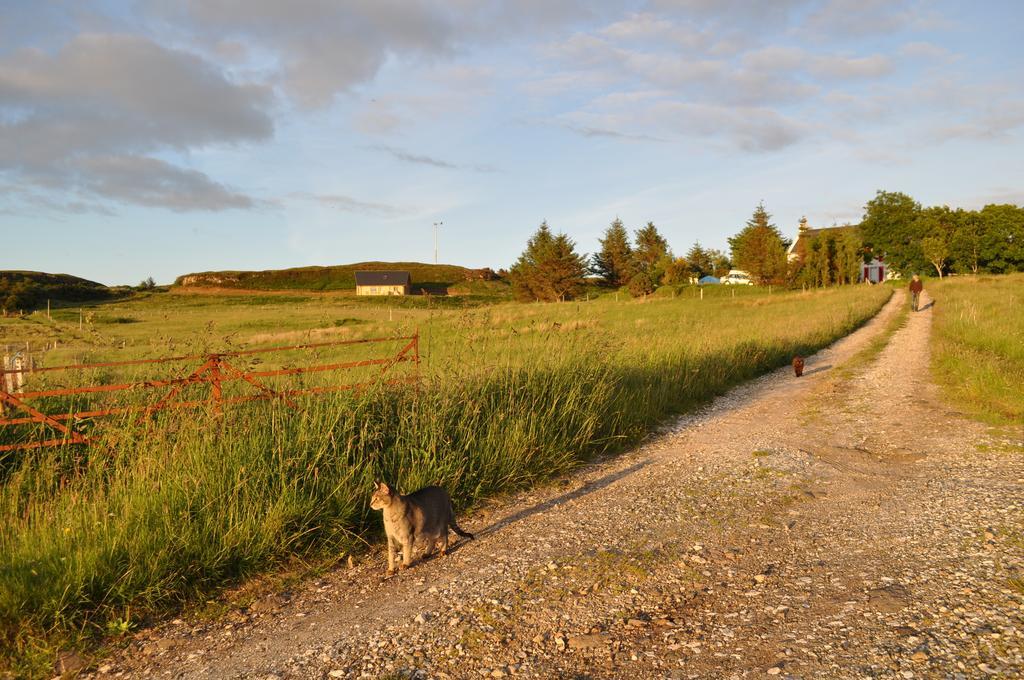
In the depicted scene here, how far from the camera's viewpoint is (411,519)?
15.5 ft

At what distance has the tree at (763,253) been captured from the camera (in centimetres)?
6506

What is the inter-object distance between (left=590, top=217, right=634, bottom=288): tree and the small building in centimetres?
3263

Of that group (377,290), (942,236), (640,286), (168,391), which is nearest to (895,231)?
(942,236)

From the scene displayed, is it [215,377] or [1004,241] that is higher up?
[1004,241]

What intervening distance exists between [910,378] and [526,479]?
409 inches

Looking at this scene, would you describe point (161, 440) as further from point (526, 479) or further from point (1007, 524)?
point (1007, 524)

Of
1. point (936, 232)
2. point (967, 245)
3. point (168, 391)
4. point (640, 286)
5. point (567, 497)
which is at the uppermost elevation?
point (936, 232)

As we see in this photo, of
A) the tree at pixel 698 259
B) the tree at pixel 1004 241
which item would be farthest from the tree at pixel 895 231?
the tree at pixel 698 259

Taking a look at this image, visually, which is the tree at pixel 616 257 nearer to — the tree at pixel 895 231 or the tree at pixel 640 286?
the tree at pixel 640 286

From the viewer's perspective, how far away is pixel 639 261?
294 ft

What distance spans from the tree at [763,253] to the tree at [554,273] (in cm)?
1963

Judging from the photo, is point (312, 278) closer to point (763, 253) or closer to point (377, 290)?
point (377, 290)

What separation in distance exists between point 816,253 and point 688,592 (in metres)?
70.0

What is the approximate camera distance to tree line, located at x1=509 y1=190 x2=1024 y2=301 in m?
67.1
